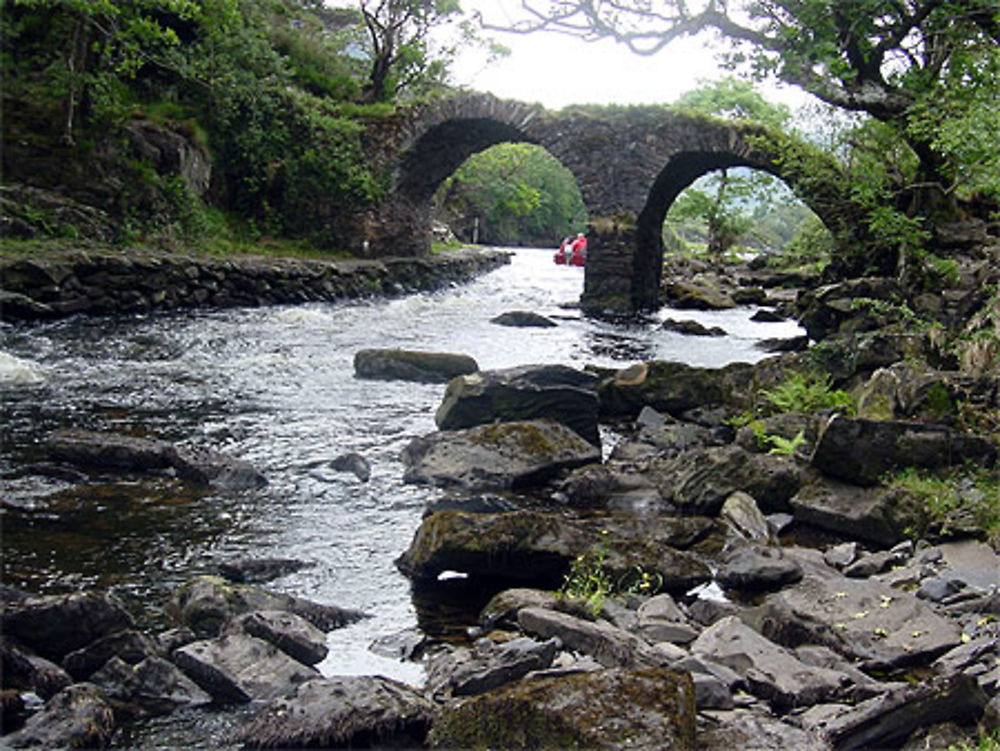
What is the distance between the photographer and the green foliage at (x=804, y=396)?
344 inches

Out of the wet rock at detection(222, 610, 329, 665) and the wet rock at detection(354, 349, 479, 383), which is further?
the wet rock at detection(354, 349, 479, 383)


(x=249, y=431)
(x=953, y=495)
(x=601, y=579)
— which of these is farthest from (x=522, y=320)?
(x=601, y=579)

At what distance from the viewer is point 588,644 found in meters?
3.84

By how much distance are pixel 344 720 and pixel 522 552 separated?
76.7 inches

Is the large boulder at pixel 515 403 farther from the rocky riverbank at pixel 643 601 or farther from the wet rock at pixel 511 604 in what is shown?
the wet rock at pixel 511 604

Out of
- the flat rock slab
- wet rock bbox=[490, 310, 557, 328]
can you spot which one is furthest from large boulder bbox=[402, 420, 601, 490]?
wet rock bbox=[490, 310, 557, 328]

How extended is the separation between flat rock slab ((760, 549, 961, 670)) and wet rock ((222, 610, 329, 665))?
6.44ft

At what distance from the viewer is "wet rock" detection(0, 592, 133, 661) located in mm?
3670

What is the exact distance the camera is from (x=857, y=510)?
593 centimetres

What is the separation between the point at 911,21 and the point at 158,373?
11.4 meters

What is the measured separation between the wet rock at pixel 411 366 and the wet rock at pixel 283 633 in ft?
24.0

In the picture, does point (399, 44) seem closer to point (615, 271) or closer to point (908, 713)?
point (615, 271)

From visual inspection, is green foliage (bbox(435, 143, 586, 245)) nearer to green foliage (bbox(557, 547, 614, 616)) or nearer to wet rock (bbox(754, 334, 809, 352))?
wet rock (bbox(754, 334, 809, 352))

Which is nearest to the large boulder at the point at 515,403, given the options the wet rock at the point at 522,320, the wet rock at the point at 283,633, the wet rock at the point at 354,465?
the wet rock at the point at 354,465
